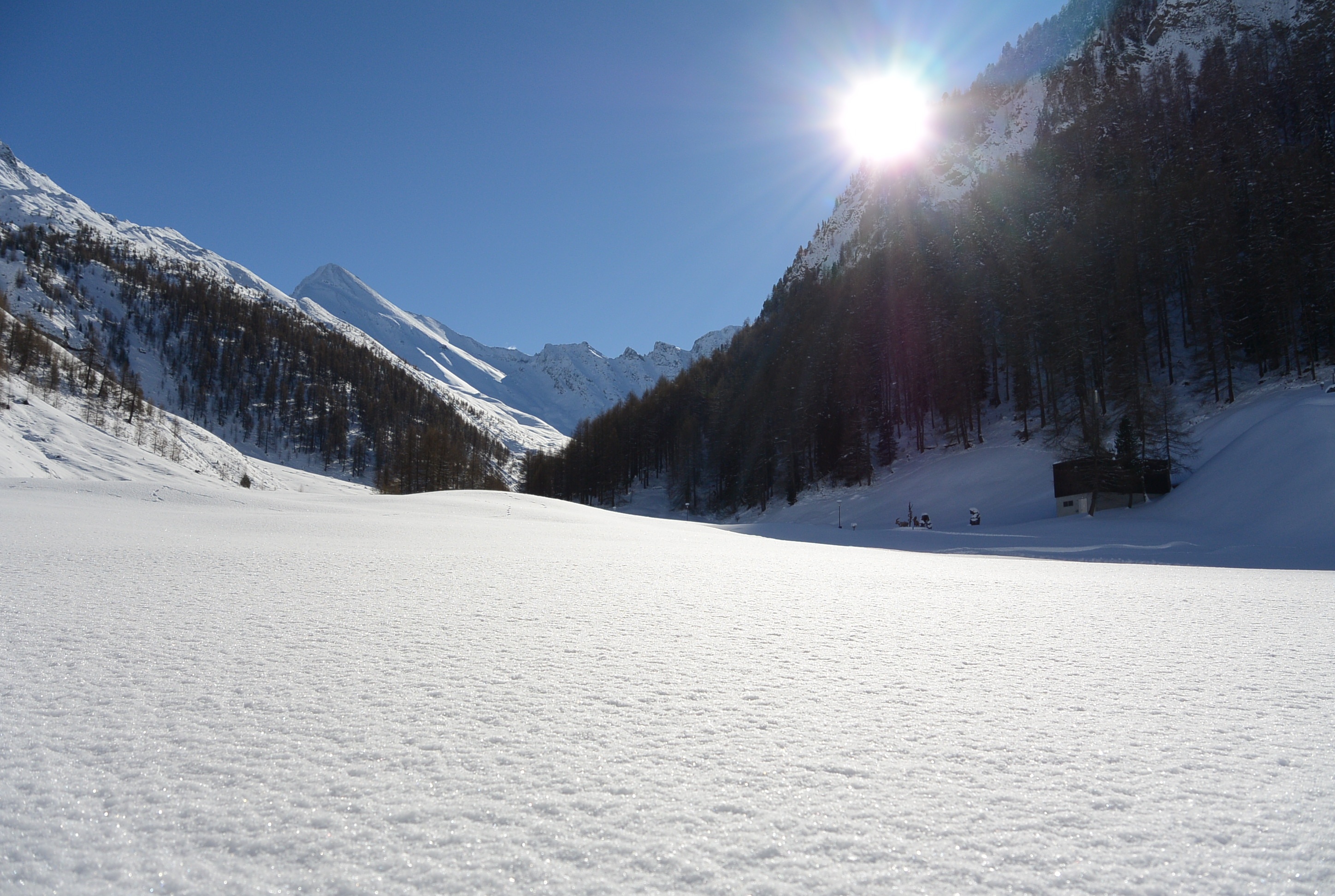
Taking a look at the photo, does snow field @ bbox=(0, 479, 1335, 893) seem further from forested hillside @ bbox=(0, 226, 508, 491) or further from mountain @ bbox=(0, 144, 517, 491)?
forested hillside @ bbox=(0, 226, 508, 491)

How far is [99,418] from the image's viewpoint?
6162 centimetres

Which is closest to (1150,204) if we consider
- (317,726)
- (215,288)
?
(317,726)

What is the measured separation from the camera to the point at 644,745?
97.1 inches

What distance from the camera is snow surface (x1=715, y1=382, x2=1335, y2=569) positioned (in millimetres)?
18469

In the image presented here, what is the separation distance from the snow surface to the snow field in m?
16.6

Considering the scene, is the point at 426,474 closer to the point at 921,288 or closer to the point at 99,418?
the point at 99,418

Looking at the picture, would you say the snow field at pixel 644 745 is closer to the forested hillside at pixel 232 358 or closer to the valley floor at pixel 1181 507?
the valley floor at pixel 1181 507

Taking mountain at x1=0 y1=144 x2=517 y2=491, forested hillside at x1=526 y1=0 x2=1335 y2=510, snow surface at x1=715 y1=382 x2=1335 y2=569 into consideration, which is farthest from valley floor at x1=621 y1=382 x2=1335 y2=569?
mountain at x1=0 y1=144 x2=517 y2=491

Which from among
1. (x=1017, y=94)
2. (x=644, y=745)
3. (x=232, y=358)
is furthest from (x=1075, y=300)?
(x=232, y=358)

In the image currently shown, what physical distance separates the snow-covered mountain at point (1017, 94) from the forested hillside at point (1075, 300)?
195 cm

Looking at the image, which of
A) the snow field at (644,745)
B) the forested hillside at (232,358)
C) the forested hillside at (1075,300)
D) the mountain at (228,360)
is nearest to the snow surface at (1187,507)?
the forested hillside at (1075,300)

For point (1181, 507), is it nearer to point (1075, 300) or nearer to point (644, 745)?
point (1075, 300)

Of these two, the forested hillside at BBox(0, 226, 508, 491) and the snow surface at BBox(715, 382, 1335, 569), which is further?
the forested hillside at BBox(0, 226, 508, 491)

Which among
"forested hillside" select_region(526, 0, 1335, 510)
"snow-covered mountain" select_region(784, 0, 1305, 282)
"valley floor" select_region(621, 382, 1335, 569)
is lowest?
"valley floor" select_region(621, 382, 1335, 569)
